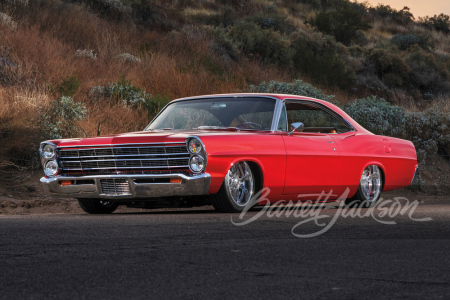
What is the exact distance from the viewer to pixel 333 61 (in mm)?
27250

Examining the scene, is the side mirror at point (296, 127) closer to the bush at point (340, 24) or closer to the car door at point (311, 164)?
the car door at point (311, 164)

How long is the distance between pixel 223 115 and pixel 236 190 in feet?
3.66

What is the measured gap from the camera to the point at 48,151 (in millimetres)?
8414

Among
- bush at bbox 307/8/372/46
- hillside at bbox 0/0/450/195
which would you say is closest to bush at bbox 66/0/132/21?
hillside at bbox 0/0/450/195

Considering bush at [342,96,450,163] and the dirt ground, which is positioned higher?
bush at [342,96,450,163]

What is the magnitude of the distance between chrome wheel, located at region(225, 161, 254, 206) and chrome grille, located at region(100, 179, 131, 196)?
1.11 metres

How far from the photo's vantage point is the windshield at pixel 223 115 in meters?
8.74

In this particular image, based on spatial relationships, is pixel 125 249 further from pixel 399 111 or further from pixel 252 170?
pixel 399 111

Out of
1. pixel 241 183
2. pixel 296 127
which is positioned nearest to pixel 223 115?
pixel 296 127

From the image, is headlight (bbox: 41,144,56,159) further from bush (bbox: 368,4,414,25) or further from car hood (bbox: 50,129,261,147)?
bush (bbox: 368,4,414,25)

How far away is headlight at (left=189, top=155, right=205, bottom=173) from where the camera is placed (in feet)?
25.2

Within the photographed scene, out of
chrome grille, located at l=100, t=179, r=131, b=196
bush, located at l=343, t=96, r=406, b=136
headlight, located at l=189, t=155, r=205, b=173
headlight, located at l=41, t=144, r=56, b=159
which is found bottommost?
bush, located at l=343, t=96, r=406, b=136

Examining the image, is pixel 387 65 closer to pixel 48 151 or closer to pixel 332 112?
pixel 332 112

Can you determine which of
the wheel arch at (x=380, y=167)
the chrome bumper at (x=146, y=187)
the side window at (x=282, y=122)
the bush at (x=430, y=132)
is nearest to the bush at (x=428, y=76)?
the bush at (x=430, y=132)
